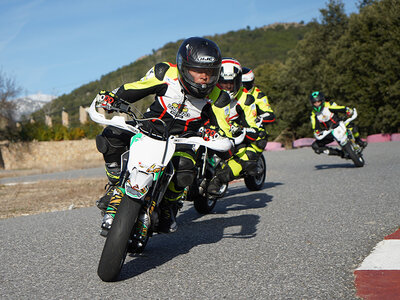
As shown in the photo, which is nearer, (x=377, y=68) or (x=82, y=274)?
(x=82, y=274)

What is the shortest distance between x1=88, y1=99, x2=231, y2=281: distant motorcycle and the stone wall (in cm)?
3673

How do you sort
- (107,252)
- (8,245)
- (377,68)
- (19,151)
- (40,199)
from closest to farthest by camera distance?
1. (107,252)
2. (8,245)
3. (40,199)
4. (377,68)
5. (19,151)

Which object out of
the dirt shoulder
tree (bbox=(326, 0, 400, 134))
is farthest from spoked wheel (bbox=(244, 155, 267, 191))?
tree (bbox=(326, 0, 400, 134))

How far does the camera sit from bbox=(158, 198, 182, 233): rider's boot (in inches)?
173

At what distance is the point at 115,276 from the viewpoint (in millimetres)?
3680

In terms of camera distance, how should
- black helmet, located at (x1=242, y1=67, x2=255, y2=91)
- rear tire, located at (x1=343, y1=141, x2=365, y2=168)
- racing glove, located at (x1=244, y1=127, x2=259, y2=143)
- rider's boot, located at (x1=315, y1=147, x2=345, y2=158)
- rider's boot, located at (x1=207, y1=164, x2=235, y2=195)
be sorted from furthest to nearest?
rider's boot, located at (x1=315, y1=147, x2=345, y2=158) → rear tire, located at (x1=343, y1=141, x2=365, y2=168) → black helmet, located at (x1=242, y1=67, x2=255, y2=91) → racing glove, located at (x1=244, y1=127, x2=259, y2=143) → rider's boot, located at (x1=207, y1=164, x2=235, y2=195)

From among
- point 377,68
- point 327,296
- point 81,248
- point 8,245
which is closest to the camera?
point 327,296

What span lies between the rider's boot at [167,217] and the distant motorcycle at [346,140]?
8.95 m

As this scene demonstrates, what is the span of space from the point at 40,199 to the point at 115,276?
781cm

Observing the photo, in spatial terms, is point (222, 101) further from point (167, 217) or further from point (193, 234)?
point (193, 234)

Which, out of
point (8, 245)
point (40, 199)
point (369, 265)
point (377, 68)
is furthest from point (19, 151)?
point (369, 265)

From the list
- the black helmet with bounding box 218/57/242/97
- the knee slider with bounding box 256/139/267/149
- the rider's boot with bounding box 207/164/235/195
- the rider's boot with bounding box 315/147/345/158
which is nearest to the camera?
the rider's boot with bounding box 207/164/235/195

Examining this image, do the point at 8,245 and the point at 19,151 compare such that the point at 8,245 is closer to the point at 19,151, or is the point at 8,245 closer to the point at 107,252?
the point at 107,252

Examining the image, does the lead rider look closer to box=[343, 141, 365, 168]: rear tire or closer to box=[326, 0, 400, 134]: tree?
box=[343, 141, 365, 168]: rear tire
